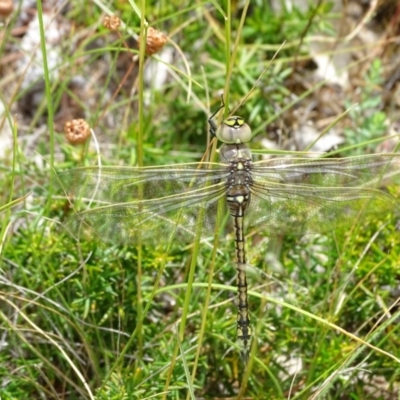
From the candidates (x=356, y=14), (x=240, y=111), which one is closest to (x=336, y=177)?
(x=240, y=111)

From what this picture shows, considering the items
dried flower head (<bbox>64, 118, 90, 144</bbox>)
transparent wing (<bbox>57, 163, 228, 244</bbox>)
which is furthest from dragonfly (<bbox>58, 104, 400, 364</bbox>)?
dried flower head (<bbox>64, 118, 90, 144</bbox>)

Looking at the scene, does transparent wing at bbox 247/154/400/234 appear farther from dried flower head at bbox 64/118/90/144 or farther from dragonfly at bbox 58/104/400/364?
dried flower head at bbox 64/118/90/144

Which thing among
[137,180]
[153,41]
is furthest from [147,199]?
[153,41]

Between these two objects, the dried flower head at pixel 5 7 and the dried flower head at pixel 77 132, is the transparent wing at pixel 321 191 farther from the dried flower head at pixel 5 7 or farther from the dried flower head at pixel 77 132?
the dried flower head at pixel 5 7

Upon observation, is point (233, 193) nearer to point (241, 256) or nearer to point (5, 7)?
point (241, 256)

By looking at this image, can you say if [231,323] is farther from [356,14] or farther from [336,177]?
[356,14]

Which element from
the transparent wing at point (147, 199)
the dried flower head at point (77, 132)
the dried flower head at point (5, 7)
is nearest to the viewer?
the transparent wing at point (147, 199)

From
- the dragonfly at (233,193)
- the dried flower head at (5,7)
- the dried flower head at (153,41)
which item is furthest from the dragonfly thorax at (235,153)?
the dried flower head at (5,7)
